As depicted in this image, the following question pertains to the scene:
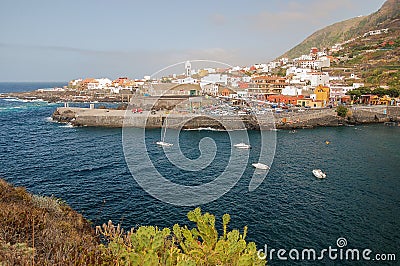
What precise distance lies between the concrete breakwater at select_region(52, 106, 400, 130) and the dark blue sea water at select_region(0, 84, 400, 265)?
234 inches

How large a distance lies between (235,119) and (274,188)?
17961 millimetres

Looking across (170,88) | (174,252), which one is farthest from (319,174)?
(174,252)

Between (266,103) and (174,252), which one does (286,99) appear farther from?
(174,252)

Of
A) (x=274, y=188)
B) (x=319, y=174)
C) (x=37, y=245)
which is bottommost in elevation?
(x=274, y=188)

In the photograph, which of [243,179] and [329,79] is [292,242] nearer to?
[243,179]

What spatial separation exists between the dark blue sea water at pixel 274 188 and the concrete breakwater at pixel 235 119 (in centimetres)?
594

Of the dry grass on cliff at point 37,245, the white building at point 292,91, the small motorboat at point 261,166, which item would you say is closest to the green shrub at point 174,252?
the dry grass on cliff at point 37,245

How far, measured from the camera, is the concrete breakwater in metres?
32.6

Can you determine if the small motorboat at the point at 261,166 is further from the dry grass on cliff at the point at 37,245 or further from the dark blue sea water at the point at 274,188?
the dry grass on cliff at the point at 37,245

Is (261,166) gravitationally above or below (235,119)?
below

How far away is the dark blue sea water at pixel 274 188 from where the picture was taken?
10945 millimetres

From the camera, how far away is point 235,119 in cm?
3244

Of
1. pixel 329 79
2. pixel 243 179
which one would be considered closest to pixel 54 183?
pixel 243 179

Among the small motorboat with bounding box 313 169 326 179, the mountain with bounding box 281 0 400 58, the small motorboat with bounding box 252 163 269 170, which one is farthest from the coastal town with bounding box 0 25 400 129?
the mountain with bounding box 281 0 400 58
